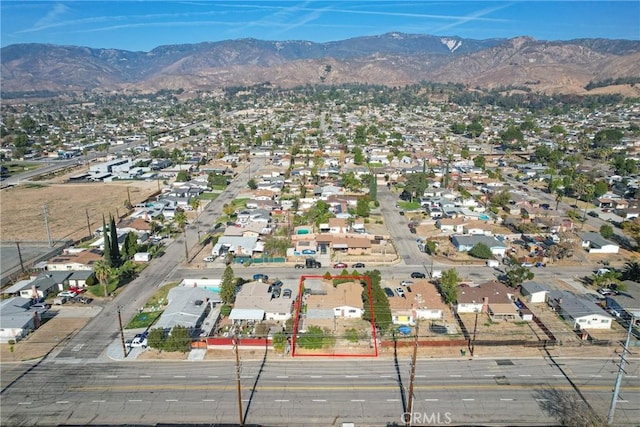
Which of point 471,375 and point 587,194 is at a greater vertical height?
point 587,194

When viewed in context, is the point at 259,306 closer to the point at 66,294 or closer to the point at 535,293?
the point at 66,294

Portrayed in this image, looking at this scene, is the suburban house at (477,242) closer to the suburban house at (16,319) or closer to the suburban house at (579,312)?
the suburban house at (579,312)

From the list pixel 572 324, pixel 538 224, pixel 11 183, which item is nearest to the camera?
pixel 572 324

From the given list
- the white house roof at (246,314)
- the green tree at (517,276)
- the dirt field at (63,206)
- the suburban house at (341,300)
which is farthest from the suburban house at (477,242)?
the dirt field at (63,206)

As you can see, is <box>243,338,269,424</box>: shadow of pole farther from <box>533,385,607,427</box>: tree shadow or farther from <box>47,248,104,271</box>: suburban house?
<box>47,248,104,271</box>: suburban house

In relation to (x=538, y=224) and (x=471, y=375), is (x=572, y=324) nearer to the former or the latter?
(x=471, y=375)

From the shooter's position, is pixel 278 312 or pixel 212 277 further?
pixel 212 277

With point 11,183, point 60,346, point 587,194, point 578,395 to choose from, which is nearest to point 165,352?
point 60,346

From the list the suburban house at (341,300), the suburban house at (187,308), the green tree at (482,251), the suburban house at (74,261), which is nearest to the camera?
the suburban house at (187,308)
